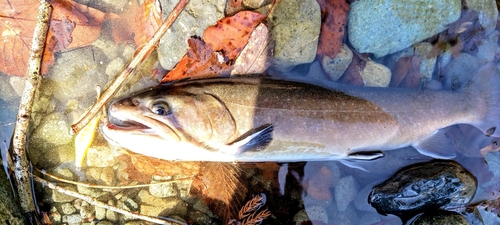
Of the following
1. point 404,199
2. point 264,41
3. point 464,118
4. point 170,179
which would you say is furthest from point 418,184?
point 170,179

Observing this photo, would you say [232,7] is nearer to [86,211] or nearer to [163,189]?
[163,189]

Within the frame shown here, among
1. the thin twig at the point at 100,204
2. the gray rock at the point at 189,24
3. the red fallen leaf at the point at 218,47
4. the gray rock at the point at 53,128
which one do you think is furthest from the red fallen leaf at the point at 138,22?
the thin twig at the point at 100,204

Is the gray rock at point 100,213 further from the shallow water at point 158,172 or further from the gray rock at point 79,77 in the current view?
the gray rock at point 79,77

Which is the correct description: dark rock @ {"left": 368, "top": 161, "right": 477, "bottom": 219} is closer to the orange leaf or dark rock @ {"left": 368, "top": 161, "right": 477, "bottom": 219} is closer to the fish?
the fish

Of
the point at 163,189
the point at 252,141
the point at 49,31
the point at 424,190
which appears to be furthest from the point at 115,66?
the point at 424,190

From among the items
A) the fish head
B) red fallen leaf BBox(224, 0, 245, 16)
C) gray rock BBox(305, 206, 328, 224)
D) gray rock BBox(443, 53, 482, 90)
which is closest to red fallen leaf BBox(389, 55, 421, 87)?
gray rock BBox(443, 53, 482, 90)
